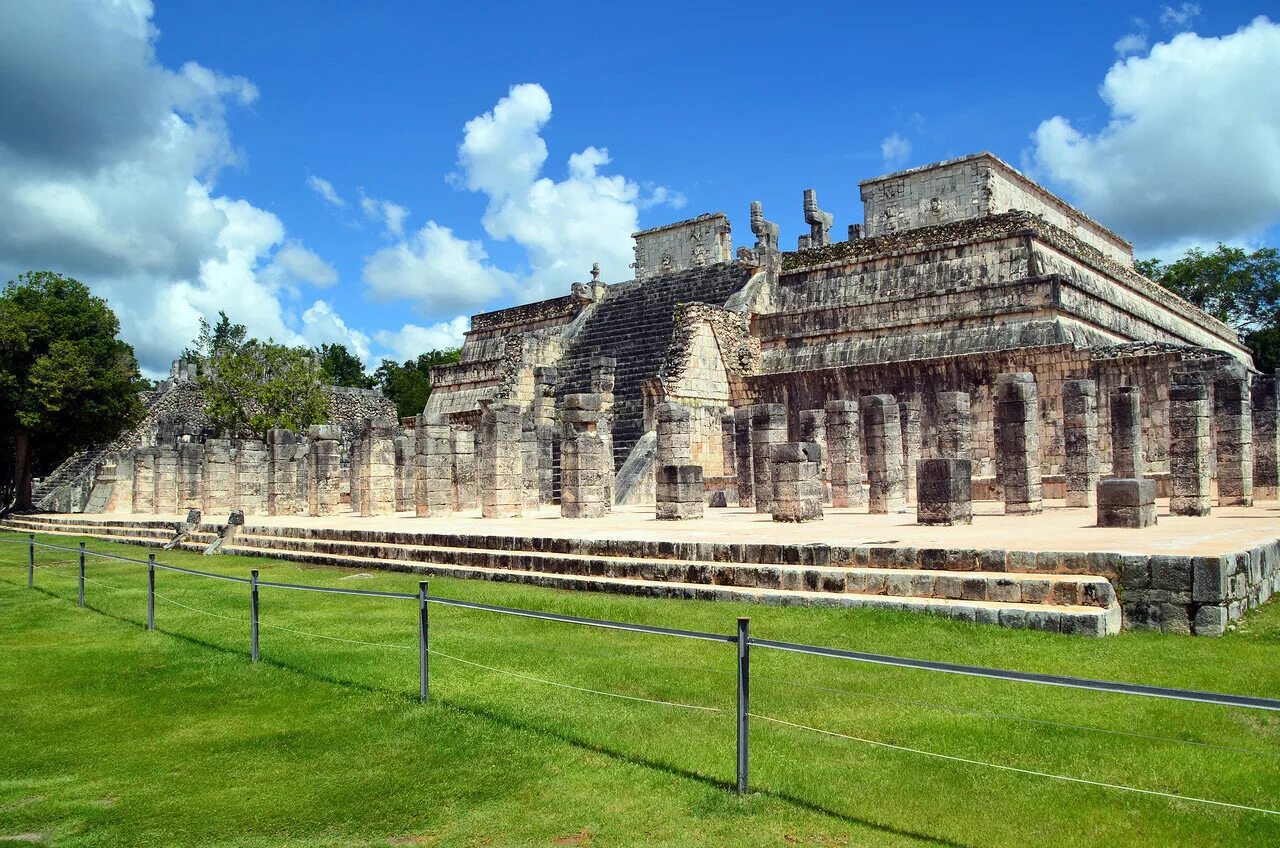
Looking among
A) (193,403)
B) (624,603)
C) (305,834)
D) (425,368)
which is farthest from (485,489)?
(425,368)

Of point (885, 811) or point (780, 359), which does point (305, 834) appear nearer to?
point (885, 811)

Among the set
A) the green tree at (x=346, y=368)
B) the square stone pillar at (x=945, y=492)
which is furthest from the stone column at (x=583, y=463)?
the green tree at (x=346, y=368)

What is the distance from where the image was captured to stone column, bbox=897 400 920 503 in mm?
18625

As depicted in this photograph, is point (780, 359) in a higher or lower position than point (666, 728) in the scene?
higher

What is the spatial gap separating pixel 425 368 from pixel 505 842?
63.4m

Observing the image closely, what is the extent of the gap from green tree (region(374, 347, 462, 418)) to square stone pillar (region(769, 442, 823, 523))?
146ft

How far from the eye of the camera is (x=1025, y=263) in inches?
846

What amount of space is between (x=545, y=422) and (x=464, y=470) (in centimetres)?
463

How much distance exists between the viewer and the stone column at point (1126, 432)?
1405cm

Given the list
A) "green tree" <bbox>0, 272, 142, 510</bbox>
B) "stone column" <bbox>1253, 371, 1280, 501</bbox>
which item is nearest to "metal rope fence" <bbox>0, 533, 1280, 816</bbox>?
"stone column" <bbox>1253, 371, 1280, 501</bbox>

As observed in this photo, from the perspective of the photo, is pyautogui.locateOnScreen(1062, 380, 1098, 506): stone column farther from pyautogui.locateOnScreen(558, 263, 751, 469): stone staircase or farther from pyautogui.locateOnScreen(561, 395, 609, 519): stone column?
pyautogui.locateOnScreen(558, 263, 751, 469): stone staircase

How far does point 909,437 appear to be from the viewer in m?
18.9

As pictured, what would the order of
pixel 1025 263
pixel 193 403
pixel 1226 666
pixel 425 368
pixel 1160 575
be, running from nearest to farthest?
1. pixel 1226 666
2. pixel 1160 575
3. pixel 1025 263
4. pixel 193 403
5. pixel 425 368

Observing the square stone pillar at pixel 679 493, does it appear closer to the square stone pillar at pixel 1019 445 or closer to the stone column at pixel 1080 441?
the square stone pillar at pixel 1019 445
